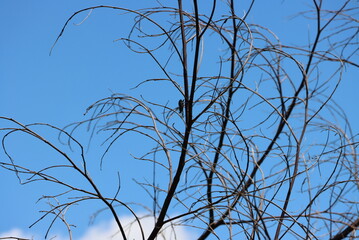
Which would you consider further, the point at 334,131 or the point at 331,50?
the point at 331,50

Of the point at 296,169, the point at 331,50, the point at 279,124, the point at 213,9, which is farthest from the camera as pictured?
the point at 279,124

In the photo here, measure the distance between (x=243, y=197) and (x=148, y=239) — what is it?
223mm

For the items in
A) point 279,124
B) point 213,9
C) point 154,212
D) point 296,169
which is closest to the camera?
point 213,9

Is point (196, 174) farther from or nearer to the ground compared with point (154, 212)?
farther from the ground

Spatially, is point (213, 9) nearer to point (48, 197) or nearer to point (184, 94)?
point (184, 94)

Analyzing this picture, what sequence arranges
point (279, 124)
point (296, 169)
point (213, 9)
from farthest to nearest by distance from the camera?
point (279, 124), point (296, 169), point (213, 9)

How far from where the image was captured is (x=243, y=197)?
3.48ft

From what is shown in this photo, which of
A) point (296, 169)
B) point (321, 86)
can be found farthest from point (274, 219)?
point (321, 86)

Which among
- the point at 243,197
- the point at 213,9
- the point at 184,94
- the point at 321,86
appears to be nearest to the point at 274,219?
A: the point at 243,197

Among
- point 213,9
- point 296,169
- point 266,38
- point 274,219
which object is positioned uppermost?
point 266,38

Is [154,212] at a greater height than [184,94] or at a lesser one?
lesser

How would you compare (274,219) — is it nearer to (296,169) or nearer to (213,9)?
(296,169)

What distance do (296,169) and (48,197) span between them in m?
0.61

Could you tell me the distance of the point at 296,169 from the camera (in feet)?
4.08
